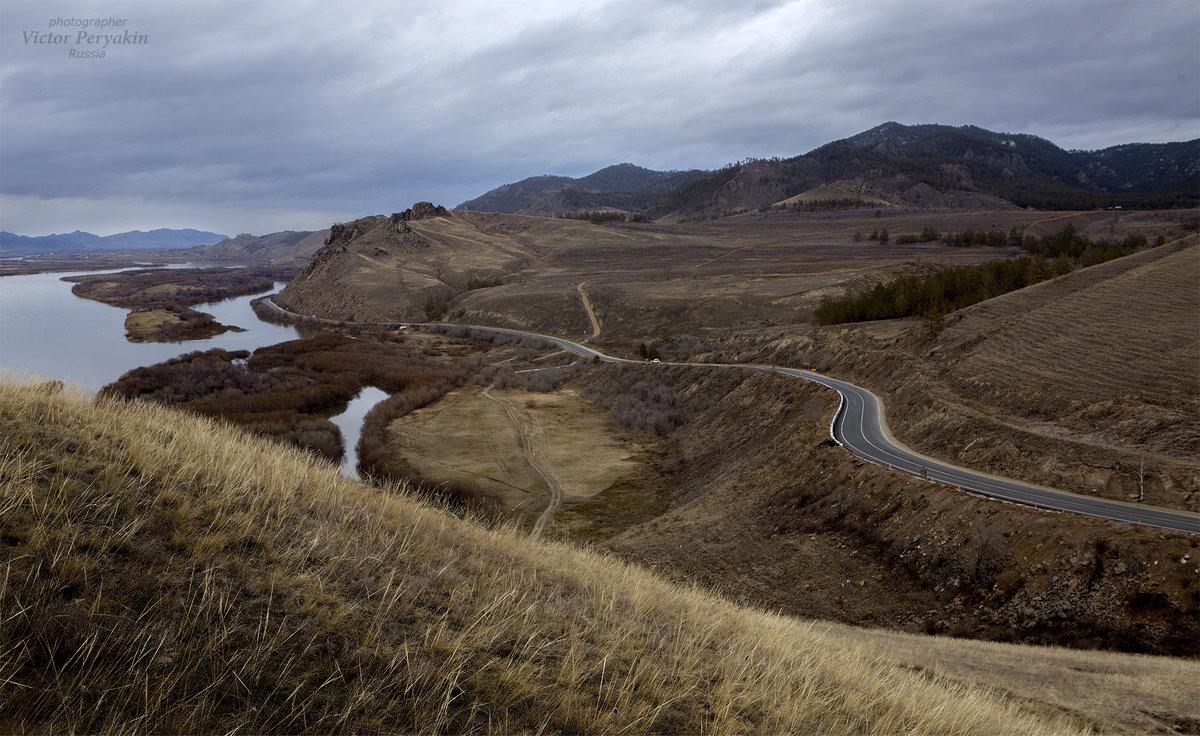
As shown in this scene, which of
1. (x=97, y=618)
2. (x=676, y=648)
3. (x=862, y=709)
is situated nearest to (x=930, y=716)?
(x=862, y=709)

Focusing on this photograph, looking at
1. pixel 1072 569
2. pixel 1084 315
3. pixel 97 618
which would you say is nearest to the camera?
pixel 97 618

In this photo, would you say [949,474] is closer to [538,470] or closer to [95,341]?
[538,470]

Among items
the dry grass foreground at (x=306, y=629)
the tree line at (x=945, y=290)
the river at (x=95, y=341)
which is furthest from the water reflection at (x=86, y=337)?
the tree line at (x=945, y=290)

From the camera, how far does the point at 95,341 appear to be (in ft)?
226

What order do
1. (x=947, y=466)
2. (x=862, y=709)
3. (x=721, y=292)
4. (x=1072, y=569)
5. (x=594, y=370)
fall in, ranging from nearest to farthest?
(x=862, y=709) < (x=1072, y=569) < (x=947, y=466) < (x=594, y=370) < (x=721, y=292)

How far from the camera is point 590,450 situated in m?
38.9

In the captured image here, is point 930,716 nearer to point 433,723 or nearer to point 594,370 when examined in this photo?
point 433,723

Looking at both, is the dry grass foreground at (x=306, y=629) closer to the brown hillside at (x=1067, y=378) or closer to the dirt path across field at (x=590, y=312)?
the brown hillside at (x=1067, y=378)

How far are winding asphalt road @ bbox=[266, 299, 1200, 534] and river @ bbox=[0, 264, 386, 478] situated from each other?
2274 cm

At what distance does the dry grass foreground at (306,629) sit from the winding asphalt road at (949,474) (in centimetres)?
1529

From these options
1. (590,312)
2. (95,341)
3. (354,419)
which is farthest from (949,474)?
(95,341)

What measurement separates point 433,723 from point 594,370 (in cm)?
5394

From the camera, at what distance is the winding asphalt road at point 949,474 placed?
1753 cm

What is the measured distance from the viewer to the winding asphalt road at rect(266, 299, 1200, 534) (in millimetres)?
17531
